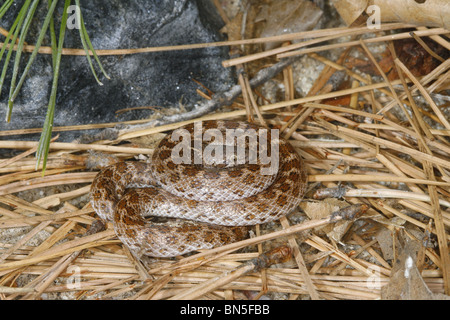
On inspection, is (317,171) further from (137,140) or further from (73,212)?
(73,212)

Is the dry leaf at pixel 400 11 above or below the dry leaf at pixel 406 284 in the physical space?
above

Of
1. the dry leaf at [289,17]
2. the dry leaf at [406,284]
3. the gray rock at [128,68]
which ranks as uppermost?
the dry leaf at [289,17]

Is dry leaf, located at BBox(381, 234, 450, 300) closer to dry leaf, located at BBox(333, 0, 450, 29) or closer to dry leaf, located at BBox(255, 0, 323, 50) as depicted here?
dry leaf, located at BBox(333, 0, 450, 29)

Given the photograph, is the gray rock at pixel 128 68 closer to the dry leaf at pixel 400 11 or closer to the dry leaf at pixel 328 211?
the dry leaf at pixel 400 11

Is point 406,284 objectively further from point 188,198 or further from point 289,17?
point 289,17

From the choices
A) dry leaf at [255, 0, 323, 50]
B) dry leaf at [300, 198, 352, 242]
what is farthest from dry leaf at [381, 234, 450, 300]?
dry leaf at [255, 0, 323, 50]

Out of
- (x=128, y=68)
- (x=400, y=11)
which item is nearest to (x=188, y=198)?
(x=128, y=68)

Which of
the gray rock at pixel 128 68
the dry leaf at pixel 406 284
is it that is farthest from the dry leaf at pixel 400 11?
the dry leaf at pixel 406 284

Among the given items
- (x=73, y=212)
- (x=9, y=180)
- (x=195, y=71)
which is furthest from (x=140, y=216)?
(x=195, y=71)
